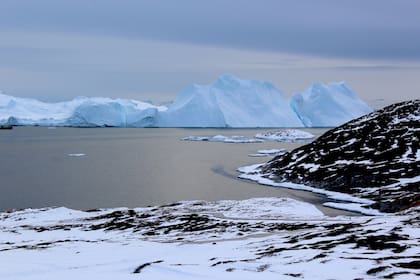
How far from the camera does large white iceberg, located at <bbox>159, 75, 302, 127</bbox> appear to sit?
164125mm

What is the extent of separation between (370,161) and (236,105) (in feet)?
377

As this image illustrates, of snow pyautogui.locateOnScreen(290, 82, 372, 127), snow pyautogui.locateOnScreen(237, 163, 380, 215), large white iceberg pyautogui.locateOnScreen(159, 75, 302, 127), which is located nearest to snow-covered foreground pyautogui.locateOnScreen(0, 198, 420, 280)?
snow pyautogui.locateOnScreen(237, 163, 380, 215)

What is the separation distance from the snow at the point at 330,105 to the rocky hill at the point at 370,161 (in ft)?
317

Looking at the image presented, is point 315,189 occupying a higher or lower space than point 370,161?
lower

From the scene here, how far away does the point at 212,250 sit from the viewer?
17844mm

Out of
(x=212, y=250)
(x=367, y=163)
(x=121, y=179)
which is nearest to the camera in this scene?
(x=212, y=250)

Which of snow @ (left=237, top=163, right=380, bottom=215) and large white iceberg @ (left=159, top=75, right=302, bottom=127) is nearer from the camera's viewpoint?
snow @ (left=237, top=163, right=380, bottom=215)

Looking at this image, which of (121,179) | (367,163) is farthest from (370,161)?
(121,179)

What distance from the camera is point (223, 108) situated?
537 ft

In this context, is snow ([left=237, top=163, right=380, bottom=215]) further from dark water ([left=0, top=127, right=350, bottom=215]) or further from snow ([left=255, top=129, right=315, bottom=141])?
snow ([left=255, top=129, right=315, bottom=141])

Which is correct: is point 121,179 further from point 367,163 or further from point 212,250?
point 212,250

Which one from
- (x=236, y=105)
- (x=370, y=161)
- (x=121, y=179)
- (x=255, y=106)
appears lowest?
(x=121, y=179)

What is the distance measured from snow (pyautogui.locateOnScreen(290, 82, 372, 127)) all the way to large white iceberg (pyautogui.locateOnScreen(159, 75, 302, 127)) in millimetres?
5386

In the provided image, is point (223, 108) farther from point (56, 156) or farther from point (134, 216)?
point (134, 216)
